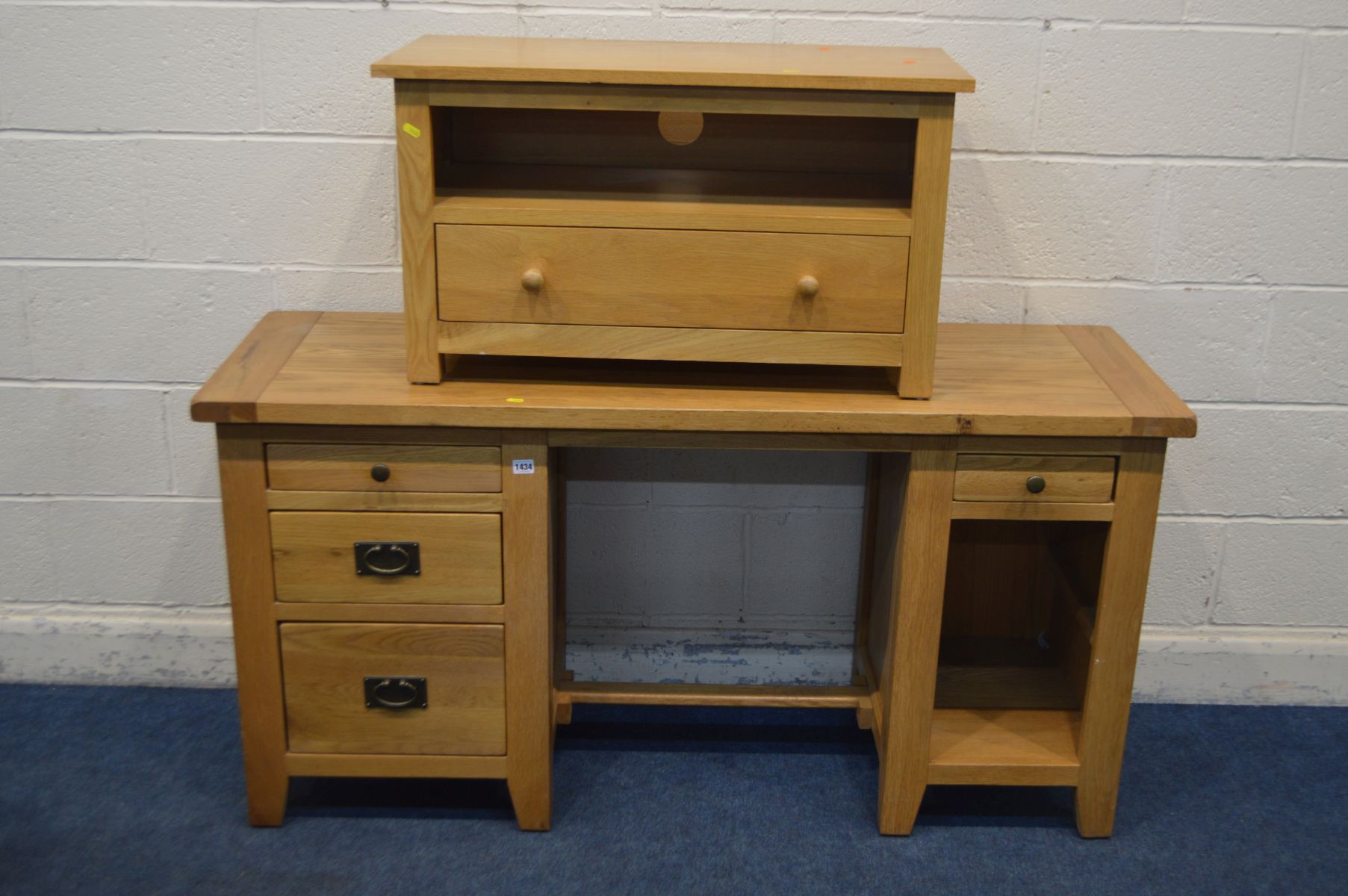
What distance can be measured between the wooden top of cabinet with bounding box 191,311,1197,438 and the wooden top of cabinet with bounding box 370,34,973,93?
0.47m

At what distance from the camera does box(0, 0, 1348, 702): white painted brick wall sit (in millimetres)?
2273

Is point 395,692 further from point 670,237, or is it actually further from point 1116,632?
point 1116,632

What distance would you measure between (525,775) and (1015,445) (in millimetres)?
984

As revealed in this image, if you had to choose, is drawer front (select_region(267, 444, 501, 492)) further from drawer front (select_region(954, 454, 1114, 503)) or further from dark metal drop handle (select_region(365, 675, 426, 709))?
drawer front (select_region(954, 454, 1114, 503))

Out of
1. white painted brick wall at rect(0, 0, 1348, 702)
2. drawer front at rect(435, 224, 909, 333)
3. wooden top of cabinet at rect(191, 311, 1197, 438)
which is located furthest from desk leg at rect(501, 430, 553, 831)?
white painted brick wall at rect(0, 0, 1348, 702)

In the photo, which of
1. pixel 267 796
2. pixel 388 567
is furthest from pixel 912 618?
pixel 267 796

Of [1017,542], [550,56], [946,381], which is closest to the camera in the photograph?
[550,56]

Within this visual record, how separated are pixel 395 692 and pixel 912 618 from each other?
864 millimetres

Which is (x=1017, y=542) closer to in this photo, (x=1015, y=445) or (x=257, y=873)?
(x=1015, y=445)

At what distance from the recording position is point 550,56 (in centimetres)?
197

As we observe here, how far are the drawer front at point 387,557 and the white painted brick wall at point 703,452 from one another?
524mm

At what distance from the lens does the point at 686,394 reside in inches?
79.5

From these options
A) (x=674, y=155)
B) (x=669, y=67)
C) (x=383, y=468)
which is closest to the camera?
(x=669, y=67)

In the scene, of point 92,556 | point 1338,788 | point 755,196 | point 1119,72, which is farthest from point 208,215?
point 1338,788
